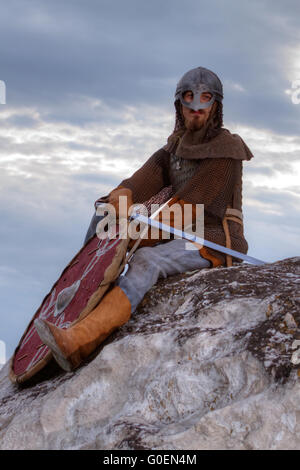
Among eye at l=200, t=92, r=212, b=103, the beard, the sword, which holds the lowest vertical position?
the sword

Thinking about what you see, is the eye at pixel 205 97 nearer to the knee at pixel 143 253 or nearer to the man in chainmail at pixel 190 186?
A: the man in chainmail at pixel 190 186

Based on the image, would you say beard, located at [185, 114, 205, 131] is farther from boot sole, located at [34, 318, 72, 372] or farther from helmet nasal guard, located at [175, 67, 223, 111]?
boot sole, located at [34, 318, 72, 372]

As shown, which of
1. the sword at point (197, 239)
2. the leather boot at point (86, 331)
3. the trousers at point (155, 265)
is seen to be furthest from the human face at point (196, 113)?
the leather boot at point (86, 331)

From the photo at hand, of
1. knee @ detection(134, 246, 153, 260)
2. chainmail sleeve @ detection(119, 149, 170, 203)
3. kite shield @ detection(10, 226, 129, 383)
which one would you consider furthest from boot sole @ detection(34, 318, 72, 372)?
chainmail sleeve @ detection(119, 149, 170, 203)

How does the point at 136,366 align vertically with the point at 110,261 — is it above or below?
below

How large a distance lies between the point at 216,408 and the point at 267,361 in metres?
0.34

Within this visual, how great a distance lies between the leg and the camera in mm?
4750

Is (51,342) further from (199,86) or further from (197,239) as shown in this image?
(199,86)

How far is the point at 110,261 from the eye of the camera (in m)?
4.70

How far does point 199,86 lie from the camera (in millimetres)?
5430

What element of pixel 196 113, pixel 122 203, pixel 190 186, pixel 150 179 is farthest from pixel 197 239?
pixel 196 113
